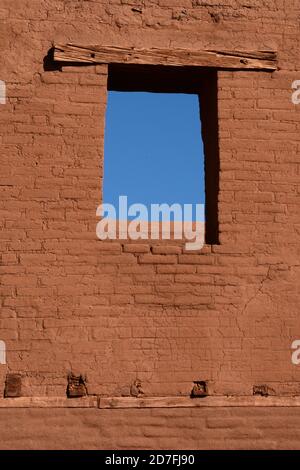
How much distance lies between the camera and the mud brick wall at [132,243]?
5.15 metres

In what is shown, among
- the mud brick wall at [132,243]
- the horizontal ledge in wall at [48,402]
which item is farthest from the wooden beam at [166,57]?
the horizontal ledge in wall at [48,402]

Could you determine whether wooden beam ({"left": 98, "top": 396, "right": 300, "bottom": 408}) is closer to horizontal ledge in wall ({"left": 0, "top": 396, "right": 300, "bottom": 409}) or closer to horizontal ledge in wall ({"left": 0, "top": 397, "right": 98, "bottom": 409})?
horizontal ledge in wall ({"left": 0, "top": 396, "right": 300, "bottom": 409})

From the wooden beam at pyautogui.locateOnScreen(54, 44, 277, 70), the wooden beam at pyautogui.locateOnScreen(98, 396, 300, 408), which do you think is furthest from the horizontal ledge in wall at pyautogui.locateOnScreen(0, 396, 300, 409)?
the wooden beam at pyautogui.locateOnScreen(54, 44, 277, 70)

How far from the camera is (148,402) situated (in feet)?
16.6

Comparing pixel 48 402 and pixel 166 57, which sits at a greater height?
pixel 166 57

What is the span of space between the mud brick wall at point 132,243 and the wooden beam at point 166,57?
9 cm

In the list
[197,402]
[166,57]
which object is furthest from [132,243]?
[166,57]

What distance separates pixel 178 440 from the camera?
5.05 m

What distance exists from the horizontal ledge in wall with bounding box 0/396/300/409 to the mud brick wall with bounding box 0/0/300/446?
7 centimetres

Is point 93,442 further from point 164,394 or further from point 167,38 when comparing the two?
point 167,38

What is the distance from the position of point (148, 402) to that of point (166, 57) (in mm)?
3233

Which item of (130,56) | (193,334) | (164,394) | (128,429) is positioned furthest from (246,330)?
(130,56)

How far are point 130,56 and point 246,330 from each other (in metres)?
2.81

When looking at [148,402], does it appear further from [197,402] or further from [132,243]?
[132,243]
